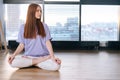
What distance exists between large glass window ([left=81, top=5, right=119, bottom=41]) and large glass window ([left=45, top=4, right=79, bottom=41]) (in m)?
0.27

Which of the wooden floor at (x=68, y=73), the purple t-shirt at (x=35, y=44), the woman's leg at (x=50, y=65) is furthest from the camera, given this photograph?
the purple t-shirt at (x=35, y=44)

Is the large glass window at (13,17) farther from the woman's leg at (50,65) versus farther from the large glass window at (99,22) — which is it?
the woman's leg at (50,65)

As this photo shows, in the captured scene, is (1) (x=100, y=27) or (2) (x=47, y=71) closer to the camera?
(2) (x=47, y=71)

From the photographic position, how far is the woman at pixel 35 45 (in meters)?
4.07

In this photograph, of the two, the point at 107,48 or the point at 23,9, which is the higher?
the point at 23,9

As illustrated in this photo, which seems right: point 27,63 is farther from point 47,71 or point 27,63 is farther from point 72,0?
point 72,0

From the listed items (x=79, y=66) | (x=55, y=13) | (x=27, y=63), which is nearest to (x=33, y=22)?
(x=27, y=63)

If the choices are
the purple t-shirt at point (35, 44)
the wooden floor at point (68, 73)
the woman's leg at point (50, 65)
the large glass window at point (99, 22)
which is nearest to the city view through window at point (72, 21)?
the large glass window at point (99, 22)

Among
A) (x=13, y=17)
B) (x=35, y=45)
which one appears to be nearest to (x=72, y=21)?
(x=13, y=17)

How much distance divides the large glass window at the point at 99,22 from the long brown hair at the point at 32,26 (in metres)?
4.00

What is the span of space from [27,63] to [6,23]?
416 cm

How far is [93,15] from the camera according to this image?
8031 mm

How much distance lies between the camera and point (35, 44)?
13.7 ft

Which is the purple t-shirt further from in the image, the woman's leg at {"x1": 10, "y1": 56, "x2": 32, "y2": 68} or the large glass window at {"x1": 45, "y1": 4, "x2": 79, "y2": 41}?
the large glass window at {"x1": 45, "y1": 4, "x2": 79, "y2": 41}
